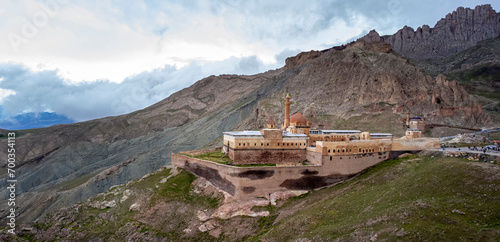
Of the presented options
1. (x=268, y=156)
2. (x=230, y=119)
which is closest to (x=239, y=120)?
(x=230, y=119)

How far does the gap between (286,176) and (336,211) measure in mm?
11794

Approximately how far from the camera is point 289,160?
4962 centimetres

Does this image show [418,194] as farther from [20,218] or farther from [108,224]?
[20,218]

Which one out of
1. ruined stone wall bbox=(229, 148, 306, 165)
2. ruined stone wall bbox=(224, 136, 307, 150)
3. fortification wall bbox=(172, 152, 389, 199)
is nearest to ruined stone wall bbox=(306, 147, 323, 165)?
fortification wall bbox=(172, 152, 389, 199)

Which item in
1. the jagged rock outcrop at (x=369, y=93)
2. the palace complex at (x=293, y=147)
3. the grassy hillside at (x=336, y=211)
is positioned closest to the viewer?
the grassy hillside at (x=336, y=211)

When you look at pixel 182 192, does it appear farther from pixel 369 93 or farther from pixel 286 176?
pixel 369 93

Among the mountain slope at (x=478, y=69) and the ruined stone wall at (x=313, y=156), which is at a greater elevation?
the mountain slope at (x=478, y=69)

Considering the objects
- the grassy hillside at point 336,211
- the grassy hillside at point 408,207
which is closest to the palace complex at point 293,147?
the grassy hillside at point 336,211

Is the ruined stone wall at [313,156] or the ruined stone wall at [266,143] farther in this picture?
the ruined stone wall at [266,143]

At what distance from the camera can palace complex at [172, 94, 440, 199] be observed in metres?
44.9

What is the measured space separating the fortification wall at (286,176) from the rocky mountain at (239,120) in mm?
30069

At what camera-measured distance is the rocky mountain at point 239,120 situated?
77.3 metres

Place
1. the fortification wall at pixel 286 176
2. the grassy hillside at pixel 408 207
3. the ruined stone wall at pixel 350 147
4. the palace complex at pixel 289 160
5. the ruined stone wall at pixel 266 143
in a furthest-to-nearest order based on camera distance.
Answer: the ruined stone wall at pixel 266 143, the ruined stone wall at pixel 350 147, the palace complex at pixel 289 160, the fortification wall at pixel 286 176, the grassy hillside at pixel 408 207

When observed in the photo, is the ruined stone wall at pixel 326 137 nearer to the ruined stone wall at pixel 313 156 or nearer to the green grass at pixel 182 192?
the ruined stone wall at pixel 313 156
